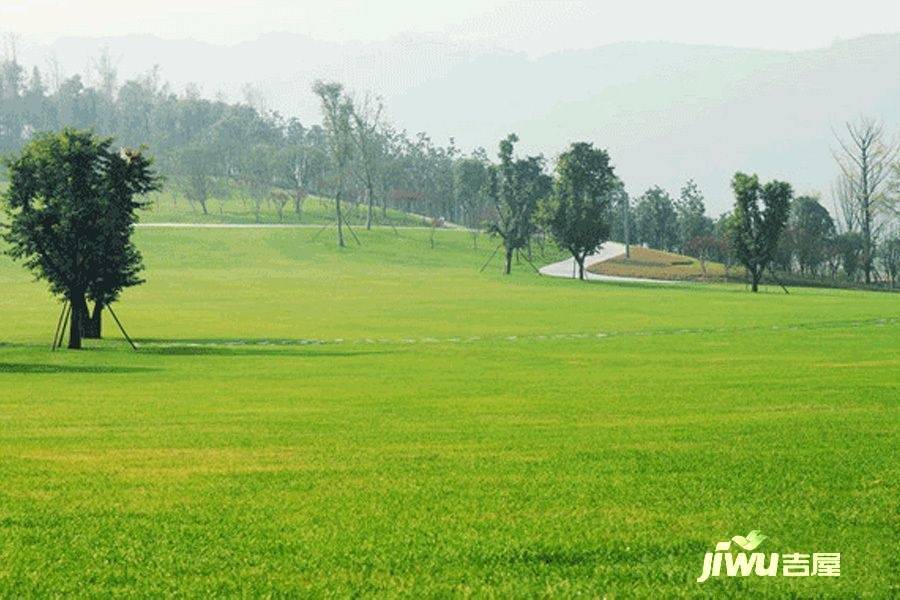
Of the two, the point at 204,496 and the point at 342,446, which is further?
the point at 342,446

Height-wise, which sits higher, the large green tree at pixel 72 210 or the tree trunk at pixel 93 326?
the large green tree at pixel 72 210

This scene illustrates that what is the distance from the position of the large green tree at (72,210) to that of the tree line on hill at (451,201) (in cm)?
5

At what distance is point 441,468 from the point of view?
14.8m

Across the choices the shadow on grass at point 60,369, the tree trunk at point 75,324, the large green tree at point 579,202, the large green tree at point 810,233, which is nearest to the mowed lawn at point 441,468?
the shadow on grass at point 60,369

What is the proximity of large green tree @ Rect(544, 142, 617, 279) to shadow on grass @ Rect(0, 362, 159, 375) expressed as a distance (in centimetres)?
7856

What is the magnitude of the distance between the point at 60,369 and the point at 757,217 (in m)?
79.8

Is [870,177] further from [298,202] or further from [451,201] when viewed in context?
[298,202]

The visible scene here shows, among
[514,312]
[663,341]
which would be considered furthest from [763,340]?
[514,312]

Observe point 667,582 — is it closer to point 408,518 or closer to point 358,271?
point 408,518

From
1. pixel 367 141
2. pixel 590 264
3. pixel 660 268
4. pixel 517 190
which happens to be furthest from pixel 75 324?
pixel 367 141

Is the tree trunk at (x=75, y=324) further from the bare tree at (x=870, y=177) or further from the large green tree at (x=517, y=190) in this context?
the bare tree at (x=870, y=177)

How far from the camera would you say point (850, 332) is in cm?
5256

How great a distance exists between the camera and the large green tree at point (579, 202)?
112188 millimetres

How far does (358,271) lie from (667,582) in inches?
4293
